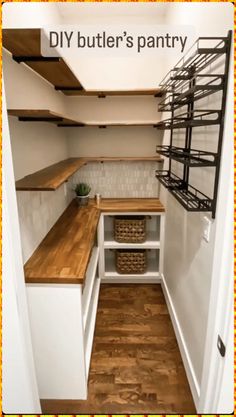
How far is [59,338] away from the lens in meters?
1.54

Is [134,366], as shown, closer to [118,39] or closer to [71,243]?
[71,243]

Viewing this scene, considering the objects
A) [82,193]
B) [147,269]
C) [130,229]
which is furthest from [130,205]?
[147,269]

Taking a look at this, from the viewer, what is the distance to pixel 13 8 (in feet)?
4.73

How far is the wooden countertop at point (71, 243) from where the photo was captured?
1.47m

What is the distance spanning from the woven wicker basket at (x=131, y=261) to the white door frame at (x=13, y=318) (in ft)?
5.69

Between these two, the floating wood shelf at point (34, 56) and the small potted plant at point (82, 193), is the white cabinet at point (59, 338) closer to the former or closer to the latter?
the floating wood shelf at point (34, 56)

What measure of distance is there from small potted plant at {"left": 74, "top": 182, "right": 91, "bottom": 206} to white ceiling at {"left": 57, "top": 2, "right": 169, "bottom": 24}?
1.63 m

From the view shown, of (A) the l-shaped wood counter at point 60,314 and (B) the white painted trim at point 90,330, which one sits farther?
(B) the white painted trim at point 90,330

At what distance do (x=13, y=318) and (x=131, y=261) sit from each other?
6.38ft

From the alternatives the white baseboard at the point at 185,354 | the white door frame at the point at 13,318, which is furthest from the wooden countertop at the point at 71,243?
the white baseboard at the point at 185,354

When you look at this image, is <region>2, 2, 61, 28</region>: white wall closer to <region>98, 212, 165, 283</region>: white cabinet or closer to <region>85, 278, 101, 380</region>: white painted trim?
<region>98, 212, 165, 283</region>: white cabinet

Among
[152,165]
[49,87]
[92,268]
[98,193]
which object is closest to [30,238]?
[92,268]

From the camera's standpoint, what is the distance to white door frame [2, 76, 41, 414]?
0.90 metres

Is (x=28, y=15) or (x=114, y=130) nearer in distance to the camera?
(x=28, y=15)
